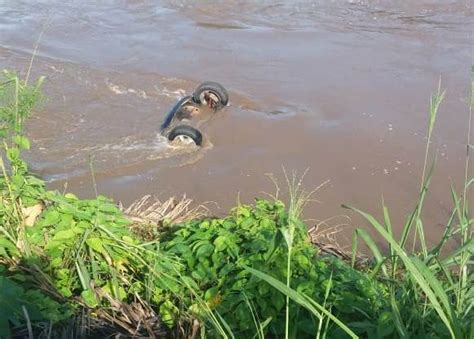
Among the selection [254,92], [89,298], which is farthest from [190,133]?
[89,298]

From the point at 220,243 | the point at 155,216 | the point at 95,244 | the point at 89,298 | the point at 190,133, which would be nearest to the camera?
the point at 89,298

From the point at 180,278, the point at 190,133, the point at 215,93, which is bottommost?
the point at 190,133

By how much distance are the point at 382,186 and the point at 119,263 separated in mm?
3355

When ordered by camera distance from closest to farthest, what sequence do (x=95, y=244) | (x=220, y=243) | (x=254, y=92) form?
(x=95, y=244) < (x=220, y=243) < (x=254, y=92)

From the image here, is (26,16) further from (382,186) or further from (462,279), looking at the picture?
(462,279)

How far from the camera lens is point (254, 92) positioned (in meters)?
7.96

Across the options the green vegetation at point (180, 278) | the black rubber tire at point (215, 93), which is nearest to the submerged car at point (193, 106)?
the black rubber tire at point (215, 93)

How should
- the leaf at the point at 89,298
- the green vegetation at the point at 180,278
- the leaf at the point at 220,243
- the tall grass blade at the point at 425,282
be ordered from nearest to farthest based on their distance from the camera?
the tall grass blade at the point at 425,282 → the green vegetation at the point at 180,278 → the leaf at the point at 89,298 → the leaf at the point at 220,243

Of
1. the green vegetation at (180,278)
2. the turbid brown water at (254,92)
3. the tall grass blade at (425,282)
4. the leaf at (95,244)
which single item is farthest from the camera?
the turbid brown water at (254,92)

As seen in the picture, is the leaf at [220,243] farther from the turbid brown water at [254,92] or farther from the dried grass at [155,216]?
the turbid brown water at [254,92]

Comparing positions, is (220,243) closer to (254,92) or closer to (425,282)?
(425,282)

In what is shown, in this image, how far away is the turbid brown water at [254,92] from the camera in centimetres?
571

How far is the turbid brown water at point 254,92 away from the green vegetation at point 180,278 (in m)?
1.50

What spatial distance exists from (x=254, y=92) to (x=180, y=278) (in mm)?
5427
